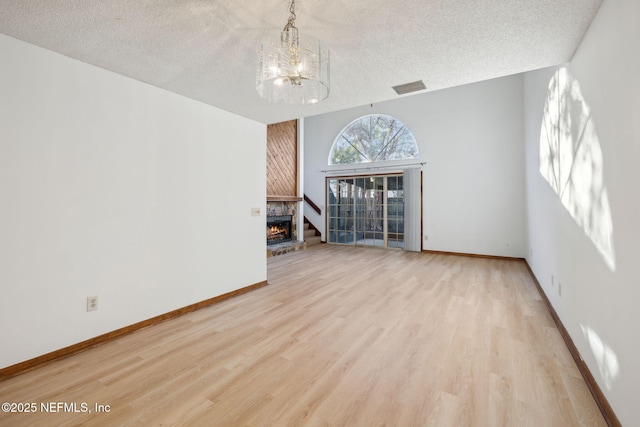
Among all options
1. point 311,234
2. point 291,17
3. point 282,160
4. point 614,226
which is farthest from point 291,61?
point 311,234

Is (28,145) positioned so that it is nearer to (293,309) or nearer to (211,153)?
(211,153)

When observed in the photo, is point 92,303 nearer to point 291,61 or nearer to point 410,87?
point 291,61

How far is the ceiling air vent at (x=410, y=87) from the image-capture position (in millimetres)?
2789

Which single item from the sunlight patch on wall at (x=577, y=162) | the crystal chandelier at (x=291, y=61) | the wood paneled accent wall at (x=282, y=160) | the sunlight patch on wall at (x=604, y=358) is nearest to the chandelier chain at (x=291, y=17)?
the crystal chandelier at (x=291, y=61)

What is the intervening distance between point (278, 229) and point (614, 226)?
6.39 meters

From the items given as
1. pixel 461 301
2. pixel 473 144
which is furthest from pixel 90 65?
pixel 473 144

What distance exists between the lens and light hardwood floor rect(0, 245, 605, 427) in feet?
5.14

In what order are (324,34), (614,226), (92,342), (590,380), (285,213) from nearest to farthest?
1. (614,226)
2. (590,380)
3. (324,34)
4. (92,342)
5. (285,213)

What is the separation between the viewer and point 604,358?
1610 millimetres

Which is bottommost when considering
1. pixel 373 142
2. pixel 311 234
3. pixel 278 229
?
pixel 311 234

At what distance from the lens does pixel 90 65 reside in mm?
2354

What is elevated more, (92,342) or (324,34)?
(324,34)

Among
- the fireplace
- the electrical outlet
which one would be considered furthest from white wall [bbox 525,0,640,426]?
the fireplace

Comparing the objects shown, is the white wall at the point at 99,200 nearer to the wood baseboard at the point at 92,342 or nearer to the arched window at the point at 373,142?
the wood baseboard at the point at 92,342
